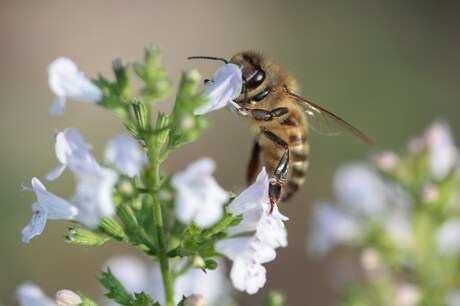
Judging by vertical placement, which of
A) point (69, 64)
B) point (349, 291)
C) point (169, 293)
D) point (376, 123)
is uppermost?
point (69, 64)

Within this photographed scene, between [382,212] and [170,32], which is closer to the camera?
[382,212]

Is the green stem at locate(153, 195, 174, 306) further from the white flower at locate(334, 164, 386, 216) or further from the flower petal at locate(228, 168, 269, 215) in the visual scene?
the white flower at locate(334, 164, 386, 216)

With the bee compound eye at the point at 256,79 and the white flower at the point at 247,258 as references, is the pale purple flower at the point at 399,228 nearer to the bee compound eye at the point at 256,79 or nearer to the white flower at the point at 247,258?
the bee compound eye at the point at 256,79

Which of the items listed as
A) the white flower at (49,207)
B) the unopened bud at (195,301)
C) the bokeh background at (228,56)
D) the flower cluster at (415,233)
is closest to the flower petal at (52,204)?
the white flower at (49,207)

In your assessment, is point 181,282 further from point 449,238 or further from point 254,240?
point 449,238

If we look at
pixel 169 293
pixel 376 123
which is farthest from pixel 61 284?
pixel 169 293


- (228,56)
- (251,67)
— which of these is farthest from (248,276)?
(228,56)

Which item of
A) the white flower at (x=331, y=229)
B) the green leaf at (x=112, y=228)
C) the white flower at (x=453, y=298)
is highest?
the green leaf at (x=112, y=228)

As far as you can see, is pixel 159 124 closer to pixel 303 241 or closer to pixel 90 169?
pixel 90 169
